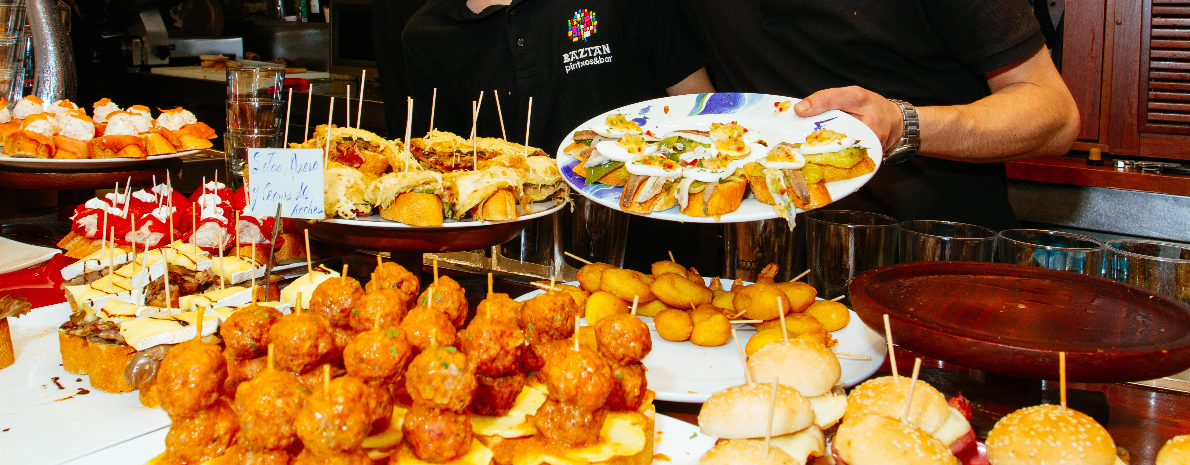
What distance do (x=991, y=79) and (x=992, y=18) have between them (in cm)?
24

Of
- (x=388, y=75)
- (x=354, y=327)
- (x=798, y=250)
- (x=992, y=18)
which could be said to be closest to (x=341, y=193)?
(x=354, y=327)

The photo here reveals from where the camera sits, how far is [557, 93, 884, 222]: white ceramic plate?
1.78 meters

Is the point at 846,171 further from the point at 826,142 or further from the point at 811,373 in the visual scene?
the point at 811,373

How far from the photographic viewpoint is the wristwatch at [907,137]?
6.89 feet

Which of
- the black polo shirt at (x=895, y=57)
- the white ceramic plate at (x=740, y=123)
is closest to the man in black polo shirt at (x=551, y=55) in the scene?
the black polo shirt at (x=895, y=57)

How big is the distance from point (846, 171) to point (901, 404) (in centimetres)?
73

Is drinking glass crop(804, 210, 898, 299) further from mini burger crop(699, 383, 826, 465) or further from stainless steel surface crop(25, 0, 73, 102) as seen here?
stainless steel surface crop(25, 0, 73, 102)

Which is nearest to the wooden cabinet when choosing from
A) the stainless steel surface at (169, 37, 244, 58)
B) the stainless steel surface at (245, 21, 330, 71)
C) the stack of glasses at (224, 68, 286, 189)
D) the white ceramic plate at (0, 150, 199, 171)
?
the stack of glasses at (224, 68, 286, 189)

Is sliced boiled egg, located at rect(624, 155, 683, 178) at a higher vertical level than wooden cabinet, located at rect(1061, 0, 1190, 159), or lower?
lower

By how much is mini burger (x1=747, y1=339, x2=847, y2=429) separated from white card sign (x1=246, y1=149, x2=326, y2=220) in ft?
3.45

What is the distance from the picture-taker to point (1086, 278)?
1.55m

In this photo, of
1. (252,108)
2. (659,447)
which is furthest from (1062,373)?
(252,108)

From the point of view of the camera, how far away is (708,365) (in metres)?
1.63

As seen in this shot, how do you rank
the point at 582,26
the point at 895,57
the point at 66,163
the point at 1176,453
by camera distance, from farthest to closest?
the point at 582,26, the point at 66,163, the point at 895,57, the point at 1176,453
